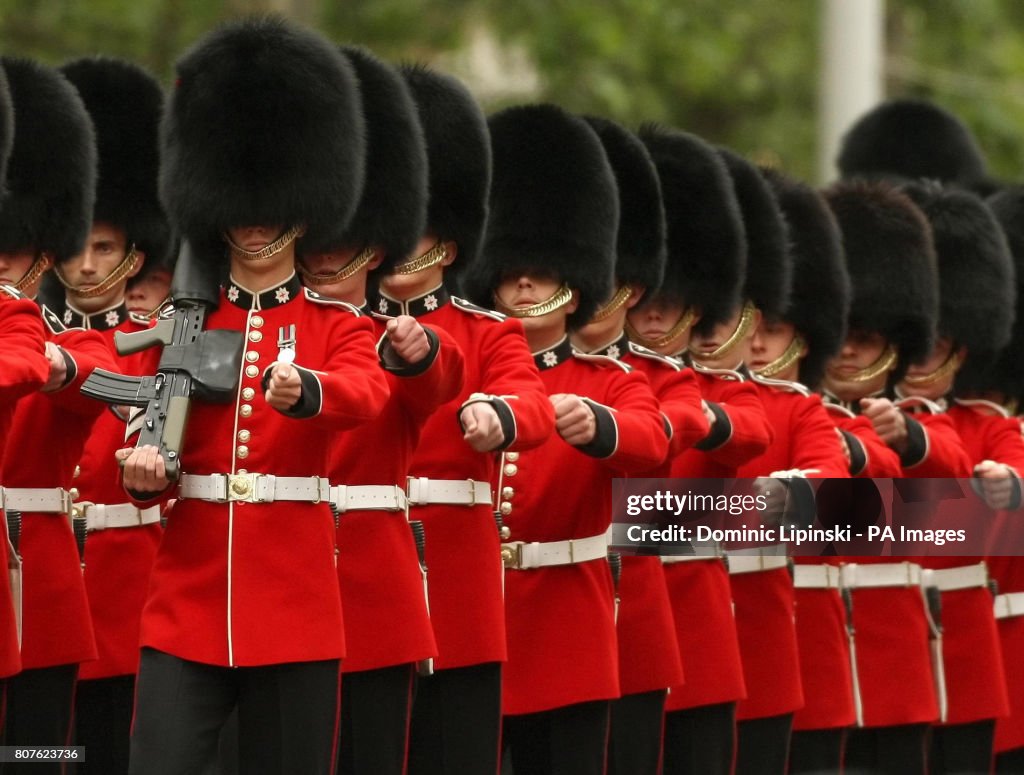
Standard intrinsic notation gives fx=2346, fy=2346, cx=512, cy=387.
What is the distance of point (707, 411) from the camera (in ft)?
21.4

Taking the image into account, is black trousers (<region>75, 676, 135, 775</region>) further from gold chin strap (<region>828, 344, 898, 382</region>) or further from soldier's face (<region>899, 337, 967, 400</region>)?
soldier's face (<region>899, 337, 967, 400</region>)

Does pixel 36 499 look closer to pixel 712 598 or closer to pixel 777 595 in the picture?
pixel 712 598

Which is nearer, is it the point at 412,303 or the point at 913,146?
the point at 412,303

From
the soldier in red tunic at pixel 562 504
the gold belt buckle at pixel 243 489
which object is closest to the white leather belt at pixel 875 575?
the soldier in red tunic at pixel 562 504

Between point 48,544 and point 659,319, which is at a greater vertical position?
point 659,319

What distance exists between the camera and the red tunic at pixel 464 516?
5.83 m

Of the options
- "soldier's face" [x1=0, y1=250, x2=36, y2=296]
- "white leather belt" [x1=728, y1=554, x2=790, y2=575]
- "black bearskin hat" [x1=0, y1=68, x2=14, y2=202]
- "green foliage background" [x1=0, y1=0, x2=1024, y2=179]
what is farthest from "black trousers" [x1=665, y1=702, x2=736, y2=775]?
"green foliage background" [x1=0, y1=0, x2=1024, y2=179]

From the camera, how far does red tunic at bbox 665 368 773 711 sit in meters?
6.75

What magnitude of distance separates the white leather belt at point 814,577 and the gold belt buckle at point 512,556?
5.58 ft

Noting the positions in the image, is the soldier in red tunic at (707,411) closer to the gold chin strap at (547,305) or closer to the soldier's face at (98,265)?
the gold chin strap at (547,305)

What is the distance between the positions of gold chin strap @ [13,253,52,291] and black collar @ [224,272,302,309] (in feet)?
3.43

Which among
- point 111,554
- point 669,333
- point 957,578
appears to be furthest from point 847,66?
point 111,554

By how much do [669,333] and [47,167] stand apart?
6.54ft

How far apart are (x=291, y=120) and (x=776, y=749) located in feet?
9.08
